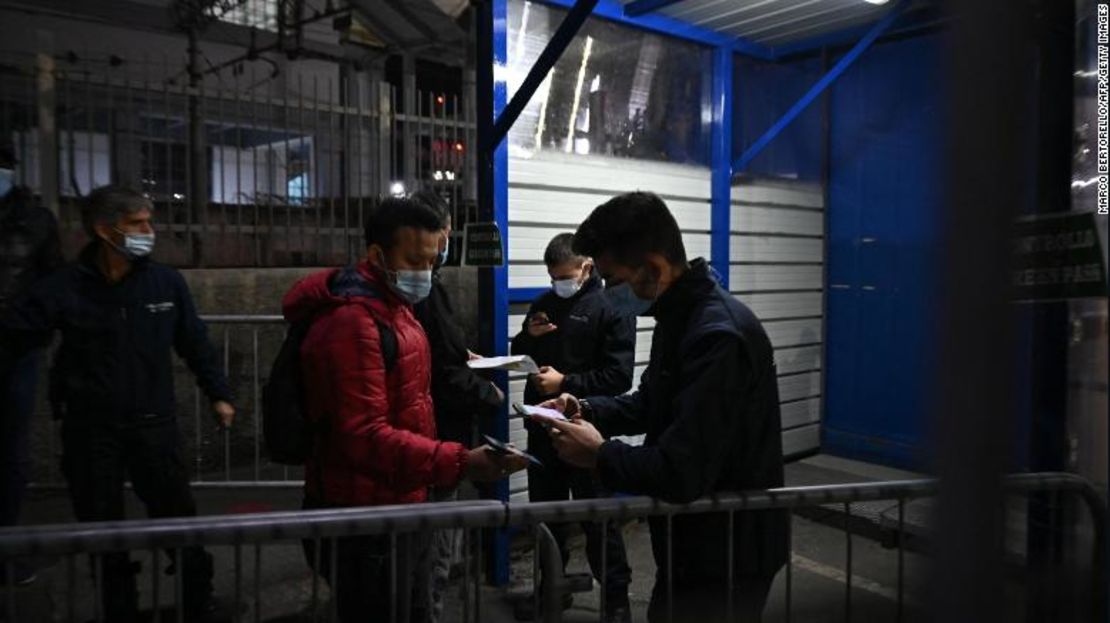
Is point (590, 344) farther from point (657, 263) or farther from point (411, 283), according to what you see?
point (657, 263)

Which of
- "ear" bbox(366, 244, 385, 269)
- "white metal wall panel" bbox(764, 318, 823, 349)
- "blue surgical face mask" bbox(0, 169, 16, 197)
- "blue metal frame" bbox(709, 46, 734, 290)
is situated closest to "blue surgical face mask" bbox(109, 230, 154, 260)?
"blue surgical face mask" bbox(0, 169, 16, 197)

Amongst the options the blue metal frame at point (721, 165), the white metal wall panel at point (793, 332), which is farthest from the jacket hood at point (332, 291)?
the white metal wall panel at point (793, 332)

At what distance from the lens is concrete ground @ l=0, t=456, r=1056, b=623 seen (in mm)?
4293

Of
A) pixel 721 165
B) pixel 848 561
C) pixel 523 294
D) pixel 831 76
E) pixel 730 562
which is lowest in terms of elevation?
pixel 848 561

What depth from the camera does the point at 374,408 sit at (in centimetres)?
266

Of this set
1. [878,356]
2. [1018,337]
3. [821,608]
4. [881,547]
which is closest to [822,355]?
[878,356]

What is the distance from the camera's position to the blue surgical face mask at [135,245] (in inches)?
145

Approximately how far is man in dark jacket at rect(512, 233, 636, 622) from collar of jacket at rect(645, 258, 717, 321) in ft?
6.33

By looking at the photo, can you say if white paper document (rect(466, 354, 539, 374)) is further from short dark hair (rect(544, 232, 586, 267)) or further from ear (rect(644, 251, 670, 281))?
ear (rect(644, 251, 670, 281))

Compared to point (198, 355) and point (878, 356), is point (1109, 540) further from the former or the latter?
point (878, 356)

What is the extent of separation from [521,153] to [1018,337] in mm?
4503

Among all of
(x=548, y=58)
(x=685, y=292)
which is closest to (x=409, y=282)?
(x=685, y=292)

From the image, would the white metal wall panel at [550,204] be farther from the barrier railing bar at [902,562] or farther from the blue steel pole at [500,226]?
the barrier railing bar at [902,562]

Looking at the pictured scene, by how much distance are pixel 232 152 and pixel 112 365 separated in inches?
178
